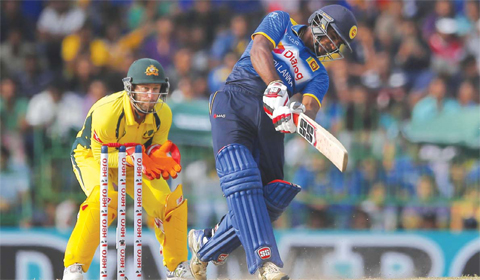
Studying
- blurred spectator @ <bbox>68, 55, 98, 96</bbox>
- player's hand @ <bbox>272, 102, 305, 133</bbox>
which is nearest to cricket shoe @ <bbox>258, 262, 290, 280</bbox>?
player's hand @ <bbox>272, 102, 305, 133</bbox>

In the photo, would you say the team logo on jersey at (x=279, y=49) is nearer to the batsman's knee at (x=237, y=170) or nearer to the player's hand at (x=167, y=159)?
the batsman's knee at (x=237, y=170)

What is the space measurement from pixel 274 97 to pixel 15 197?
542 centimetres

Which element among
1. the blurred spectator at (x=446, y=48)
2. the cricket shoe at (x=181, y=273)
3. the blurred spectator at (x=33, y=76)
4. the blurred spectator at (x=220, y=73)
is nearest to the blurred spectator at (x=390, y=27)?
the blurred spectator at (x=446, y=48)

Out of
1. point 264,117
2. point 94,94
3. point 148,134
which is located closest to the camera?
point 264,117

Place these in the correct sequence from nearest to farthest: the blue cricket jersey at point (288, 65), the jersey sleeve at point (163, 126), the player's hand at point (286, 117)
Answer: the player's hand at point (286, 117) → the blue cricket jersey at point (288, 65) → the jersey sleeve at point (163, 126)

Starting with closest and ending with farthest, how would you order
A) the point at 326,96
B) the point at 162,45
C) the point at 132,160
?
1. the point at 132,160
2. the point at 326,96
3. the point at 162,45

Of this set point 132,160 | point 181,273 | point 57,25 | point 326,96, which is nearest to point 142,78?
point 132,160

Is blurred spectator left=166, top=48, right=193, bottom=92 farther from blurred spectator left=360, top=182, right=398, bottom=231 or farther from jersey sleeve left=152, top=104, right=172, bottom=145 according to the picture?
jersey sleeve left=152, top=104, right=172, bottom=145

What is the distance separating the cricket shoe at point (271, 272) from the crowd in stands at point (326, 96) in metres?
4.03

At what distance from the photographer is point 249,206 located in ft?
15.0

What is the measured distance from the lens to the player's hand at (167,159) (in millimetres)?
5281

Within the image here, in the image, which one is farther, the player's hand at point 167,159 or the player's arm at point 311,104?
the player's hand at point 167,159

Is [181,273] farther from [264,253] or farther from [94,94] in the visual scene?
[94,94]

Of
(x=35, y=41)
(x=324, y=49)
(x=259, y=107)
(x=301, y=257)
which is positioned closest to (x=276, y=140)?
(x=259, y=107)
